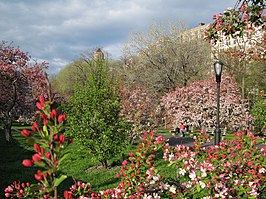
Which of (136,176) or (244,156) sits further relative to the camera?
(244,156)

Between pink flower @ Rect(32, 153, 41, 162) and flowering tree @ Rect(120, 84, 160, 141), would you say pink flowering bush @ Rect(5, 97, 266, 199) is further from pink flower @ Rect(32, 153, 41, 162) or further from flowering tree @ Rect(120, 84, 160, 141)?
flowering tree @ Rect(120, 84, 160, 141)

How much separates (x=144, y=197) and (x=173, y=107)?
15595mm

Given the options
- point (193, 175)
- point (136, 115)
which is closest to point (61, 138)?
point (193, 175)

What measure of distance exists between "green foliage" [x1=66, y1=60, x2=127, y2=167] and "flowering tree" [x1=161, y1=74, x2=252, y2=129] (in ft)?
27.3

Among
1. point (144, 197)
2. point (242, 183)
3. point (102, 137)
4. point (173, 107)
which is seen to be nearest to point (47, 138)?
point (144, 197)

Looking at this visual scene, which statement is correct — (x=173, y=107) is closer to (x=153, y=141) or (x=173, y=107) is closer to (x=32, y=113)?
(x=32, y=113)

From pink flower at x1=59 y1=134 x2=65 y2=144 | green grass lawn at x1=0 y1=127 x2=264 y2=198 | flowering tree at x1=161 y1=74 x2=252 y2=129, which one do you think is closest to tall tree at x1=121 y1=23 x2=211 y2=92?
flowering tree at x1=161 y1=74 x2=252 y2=129

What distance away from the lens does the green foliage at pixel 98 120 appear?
8977 mm

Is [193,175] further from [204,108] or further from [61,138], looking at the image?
[204,108]

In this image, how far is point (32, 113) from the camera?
1883 cm

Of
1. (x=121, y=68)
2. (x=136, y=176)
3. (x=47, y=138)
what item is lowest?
(x=136, y=176)

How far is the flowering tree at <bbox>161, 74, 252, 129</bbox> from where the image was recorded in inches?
663

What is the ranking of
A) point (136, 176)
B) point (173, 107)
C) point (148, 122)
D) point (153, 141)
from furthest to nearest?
point (173, 107), point (148, 122), point (153, 141), point (136, 176)

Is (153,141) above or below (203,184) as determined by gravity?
above
